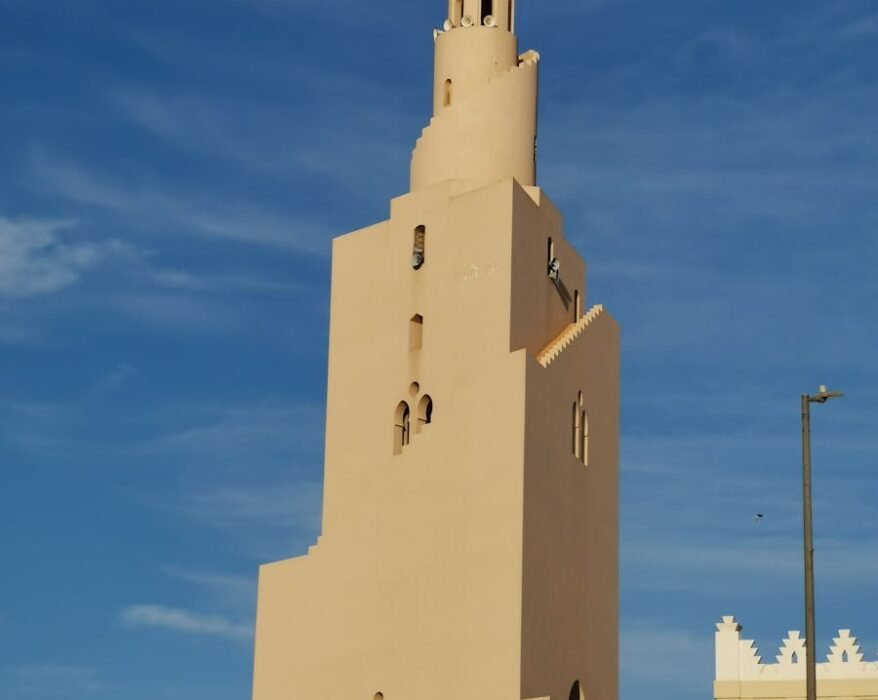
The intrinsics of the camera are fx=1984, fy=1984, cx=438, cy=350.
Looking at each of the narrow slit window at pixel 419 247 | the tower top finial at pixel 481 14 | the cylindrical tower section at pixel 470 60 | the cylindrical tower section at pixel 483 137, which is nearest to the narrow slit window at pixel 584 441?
the narrow slit window at pixel 419 247

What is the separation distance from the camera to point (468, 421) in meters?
37.3

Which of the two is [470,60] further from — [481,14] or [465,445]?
[465,445]

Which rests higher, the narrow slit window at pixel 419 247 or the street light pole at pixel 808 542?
the narrow slit window at pixel 419 247

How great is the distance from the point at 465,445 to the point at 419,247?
15.8ft

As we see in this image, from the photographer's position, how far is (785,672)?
4400 cm

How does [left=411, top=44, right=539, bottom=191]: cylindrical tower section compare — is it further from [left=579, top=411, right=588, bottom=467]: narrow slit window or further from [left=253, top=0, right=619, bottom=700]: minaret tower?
[left=579, top=411, right=588, bottom=467]: narrow slit window

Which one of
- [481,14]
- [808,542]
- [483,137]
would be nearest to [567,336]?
[483,137]

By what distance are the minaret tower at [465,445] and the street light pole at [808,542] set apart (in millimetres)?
7821

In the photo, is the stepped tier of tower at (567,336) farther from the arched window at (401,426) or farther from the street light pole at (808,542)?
the street light pole at (808,542)

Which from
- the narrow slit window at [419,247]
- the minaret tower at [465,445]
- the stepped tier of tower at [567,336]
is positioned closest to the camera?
the minaret tower at [465,445]

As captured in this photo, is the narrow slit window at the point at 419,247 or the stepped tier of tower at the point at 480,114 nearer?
the narrow slit window at the point at 419,247

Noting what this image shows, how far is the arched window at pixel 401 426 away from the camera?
1538 inches

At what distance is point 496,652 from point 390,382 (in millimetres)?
6588

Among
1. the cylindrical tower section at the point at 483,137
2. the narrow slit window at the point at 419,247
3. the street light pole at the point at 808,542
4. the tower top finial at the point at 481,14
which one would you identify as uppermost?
the tower top finial at the point at 481,14
